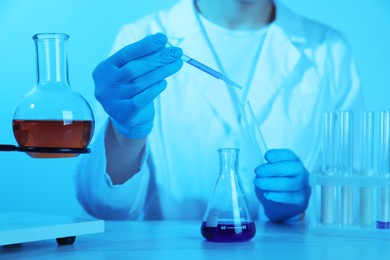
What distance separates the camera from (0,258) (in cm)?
121

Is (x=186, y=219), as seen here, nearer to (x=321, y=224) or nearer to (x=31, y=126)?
(x=321, y=224)

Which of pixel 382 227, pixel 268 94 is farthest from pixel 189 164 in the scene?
pixel 382 227

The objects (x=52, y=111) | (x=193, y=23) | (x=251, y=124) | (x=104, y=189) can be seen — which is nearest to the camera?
(x=52, y=111)

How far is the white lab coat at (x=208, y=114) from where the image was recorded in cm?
207

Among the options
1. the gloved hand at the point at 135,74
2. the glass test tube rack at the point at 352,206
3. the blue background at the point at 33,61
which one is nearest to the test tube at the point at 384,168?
the glass test tube rack at the point at 352,206

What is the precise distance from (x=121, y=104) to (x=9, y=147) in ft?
1.32

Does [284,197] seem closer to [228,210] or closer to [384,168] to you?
[384,168]

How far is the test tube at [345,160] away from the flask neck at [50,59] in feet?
2.32

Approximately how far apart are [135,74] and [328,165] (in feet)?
1.77

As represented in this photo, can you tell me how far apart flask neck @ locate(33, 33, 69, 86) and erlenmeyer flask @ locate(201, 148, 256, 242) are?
1.32ft

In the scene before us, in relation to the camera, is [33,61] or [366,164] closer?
[366,164]

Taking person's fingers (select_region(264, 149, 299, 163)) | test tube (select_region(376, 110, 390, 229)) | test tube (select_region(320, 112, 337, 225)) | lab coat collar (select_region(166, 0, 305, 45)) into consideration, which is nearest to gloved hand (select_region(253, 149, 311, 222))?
person's fingers (select_region(264, 149, 299, 163))

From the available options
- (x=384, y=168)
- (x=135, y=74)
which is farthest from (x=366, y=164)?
(x=135, y=74)

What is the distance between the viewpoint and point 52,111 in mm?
1229
